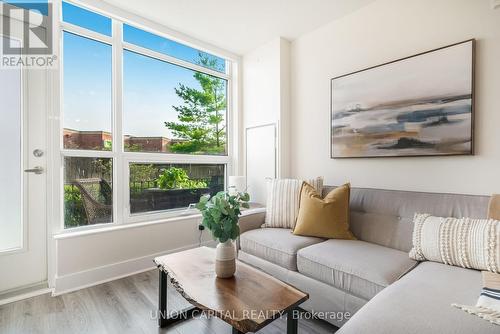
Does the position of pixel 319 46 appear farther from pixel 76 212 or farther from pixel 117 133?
pixel 76 212

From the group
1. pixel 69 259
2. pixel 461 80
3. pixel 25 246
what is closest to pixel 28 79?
pixel 25 246

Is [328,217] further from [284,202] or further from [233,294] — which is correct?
[233,294]

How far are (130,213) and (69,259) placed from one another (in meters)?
0.64

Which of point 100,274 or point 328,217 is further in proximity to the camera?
point 100,274

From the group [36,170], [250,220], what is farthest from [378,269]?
[36,170]

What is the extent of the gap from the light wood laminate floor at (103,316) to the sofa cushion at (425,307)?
0.64 meters

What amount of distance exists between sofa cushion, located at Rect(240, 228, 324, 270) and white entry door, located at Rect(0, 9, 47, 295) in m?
1.75

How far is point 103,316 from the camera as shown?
5.74ft

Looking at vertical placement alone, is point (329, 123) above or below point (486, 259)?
above

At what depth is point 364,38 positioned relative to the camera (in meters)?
2.38

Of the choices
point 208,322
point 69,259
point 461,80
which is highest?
point 461,80

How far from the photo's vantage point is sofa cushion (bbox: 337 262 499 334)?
37.3 inches

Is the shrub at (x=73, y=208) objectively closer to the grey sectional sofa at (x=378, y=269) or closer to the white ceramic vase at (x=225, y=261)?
the grey sectional sofa at (x=378, y=269)

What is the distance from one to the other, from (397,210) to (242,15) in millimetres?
2324
